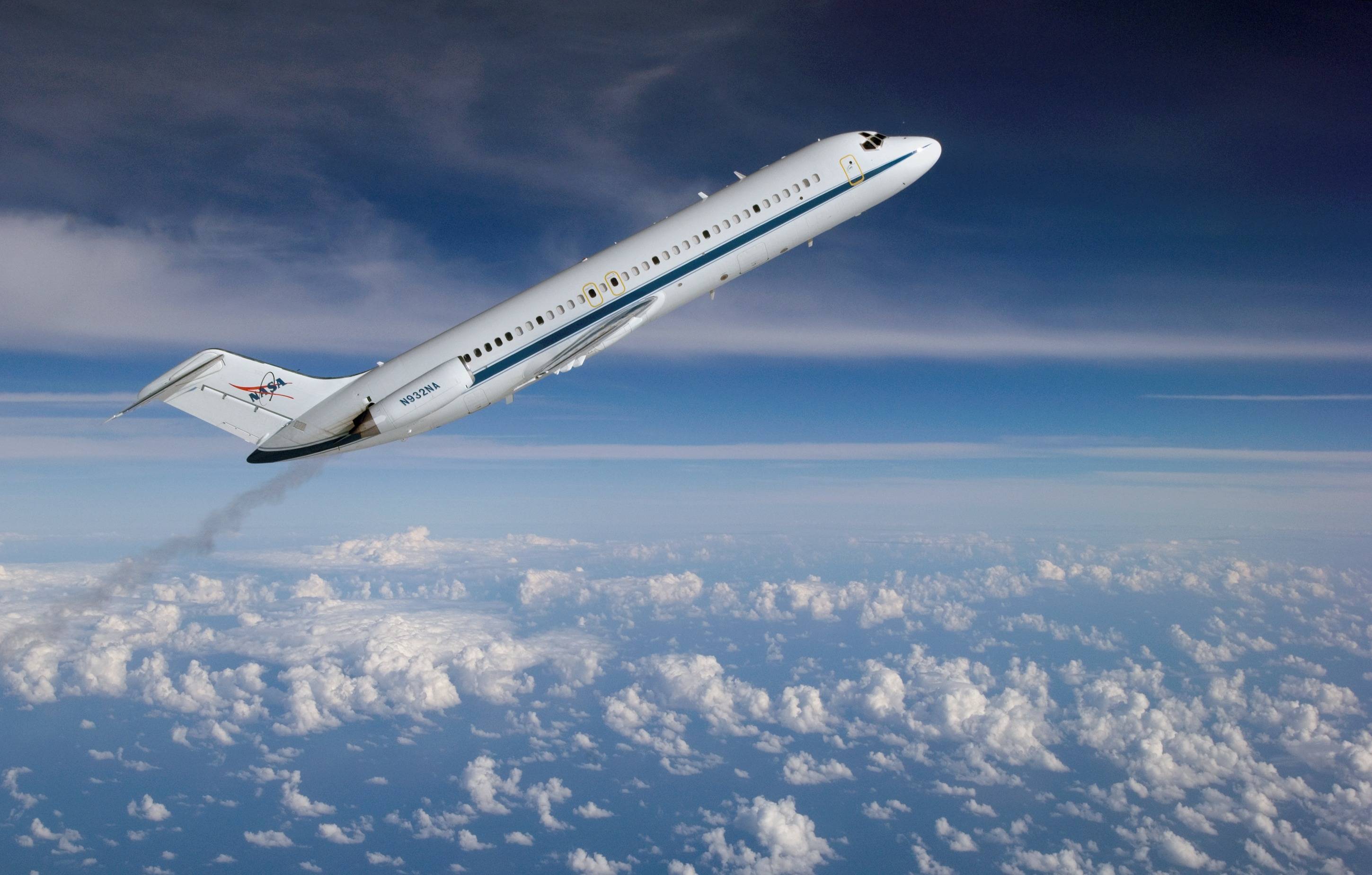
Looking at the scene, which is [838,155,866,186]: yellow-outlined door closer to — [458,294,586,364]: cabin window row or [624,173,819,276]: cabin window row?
[624,173,819,276]: cabin window row

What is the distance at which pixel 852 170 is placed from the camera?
125 feet

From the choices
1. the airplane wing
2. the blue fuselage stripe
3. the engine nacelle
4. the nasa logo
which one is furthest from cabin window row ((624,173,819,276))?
the nasa logo

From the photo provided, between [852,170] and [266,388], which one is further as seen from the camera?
[852,170]

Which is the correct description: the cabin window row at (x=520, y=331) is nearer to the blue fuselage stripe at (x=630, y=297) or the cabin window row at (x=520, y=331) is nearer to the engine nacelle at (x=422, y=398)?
the blue fuselage stripe at (x=630, y=297)

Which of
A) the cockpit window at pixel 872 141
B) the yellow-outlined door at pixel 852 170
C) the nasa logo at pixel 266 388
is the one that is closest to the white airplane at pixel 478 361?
the nasa logo at pixel 266 388

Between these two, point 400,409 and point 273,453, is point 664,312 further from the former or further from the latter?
point 273,453

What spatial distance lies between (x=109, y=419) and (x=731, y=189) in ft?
90.4

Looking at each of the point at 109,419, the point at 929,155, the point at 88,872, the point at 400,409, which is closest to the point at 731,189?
the point at 929,155

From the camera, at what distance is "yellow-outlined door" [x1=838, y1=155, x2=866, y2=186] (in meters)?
37.9

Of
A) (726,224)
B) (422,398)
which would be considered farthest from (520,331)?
(726,224)

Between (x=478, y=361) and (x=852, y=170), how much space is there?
21.2 metres

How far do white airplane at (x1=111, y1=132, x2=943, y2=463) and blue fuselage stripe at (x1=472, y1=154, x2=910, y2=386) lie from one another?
1.8 inches

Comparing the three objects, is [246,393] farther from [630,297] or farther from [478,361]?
[630,297]

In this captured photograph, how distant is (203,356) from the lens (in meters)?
32.5
